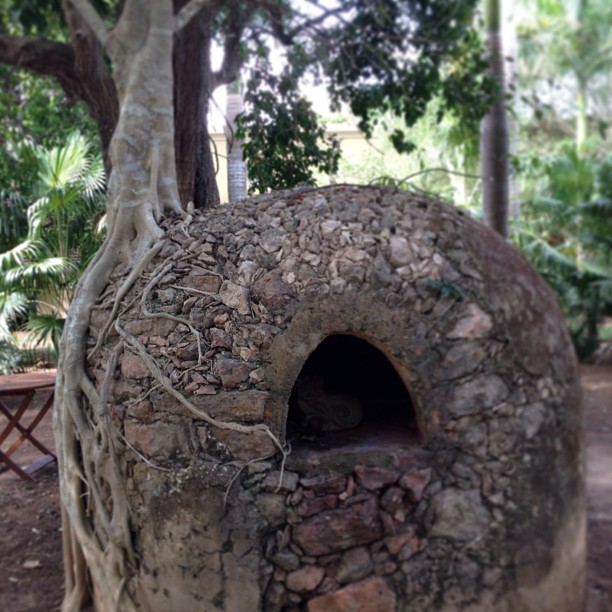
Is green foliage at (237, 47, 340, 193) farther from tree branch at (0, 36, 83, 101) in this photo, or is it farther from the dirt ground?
the dirt ground

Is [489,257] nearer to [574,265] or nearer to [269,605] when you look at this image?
[269,605]

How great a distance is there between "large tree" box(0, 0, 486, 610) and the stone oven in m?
0.33

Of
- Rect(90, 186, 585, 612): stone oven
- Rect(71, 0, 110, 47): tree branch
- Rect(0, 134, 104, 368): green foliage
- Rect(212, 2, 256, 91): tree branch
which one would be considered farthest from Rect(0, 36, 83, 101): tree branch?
Rect(90, 186, 585, 612): stone oven

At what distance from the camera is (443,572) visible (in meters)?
3.48

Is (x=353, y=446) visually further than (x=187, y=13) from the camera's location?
No

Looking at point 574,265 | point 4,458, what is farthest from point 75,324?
point 574,265

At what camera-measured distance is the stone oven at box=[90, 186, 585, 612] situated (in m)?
3.47

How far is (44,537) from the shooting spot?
5418 millimetres

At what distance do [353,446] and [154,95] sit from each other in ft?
10.1

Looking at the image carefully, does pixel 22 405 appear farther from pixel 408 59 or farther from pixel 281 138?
pixel 408 59

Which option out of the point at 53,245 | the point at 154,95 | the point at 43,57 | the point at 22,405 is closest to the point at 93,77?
the point at 43,57

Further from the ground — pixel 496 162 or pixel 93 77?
pixel 93 77

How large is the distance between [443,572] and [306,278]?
1641 mm

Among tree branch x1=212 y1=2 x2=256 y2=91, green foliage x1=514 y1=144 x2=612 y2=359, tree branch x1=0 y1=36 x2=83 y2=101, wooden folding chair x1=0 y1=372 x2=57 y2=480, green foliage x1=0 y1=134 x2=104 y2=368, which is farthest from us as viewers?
green foliage x1=514 y1=144 x2=612 y2=359
